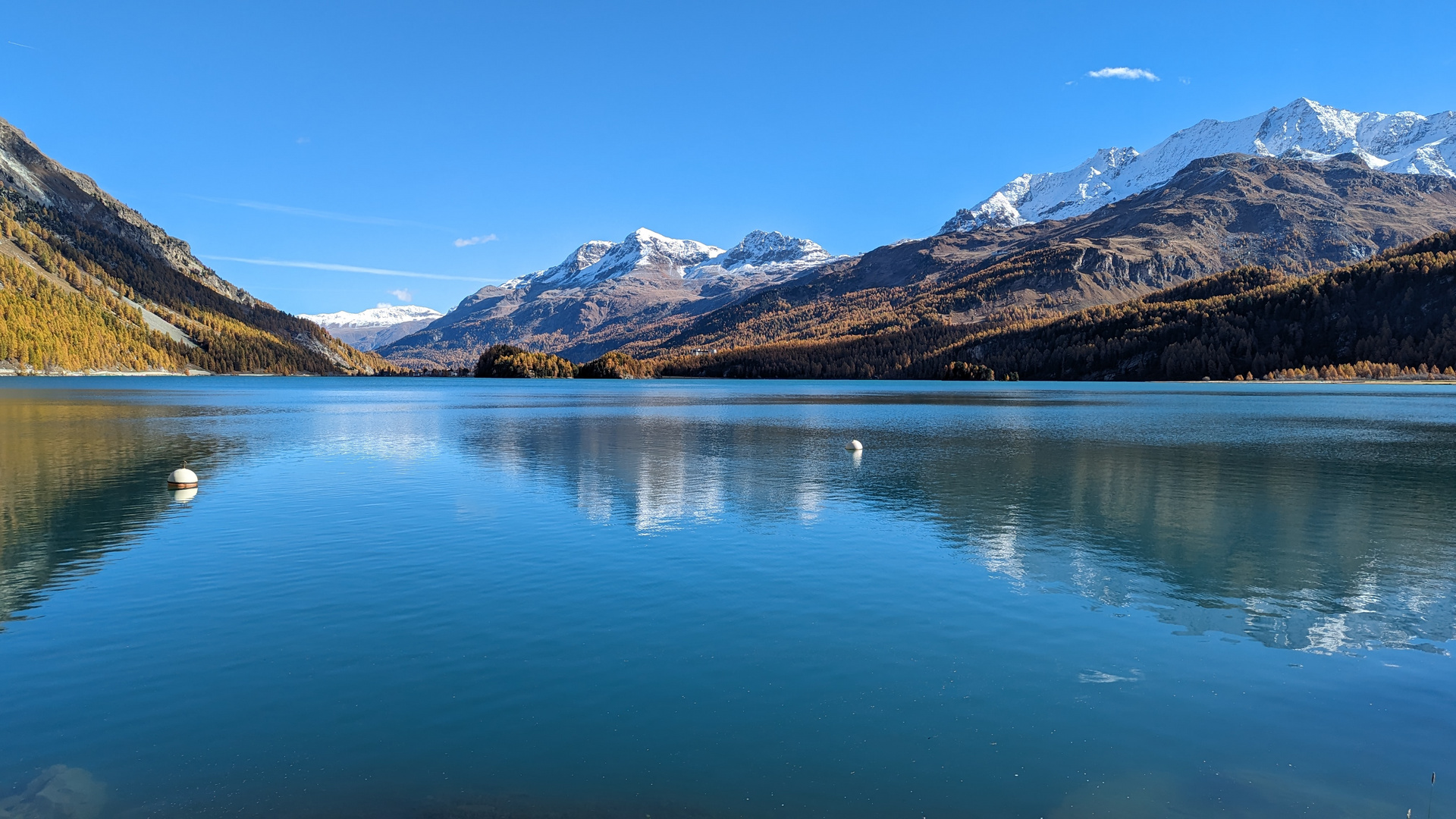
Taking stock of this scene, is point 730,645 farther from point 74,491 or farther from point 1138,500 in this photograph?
point 74,491

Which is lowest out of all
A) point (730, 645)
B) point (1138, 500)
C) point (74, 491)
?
point (730, 645)

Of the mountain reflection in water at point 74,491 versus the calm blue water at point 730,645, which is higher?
the mountain reflection in water at point 74,491

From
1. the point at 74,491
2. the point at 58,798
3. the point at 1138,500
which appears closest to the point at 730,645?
the point at 58,798

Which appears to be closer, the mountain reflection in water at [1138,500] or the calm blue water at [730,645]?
the calm blue water at [730,645]

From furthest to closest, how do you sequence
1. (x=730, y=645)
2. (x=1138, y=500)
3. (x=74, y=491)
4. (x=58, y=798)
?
(x=1138, y=500) < (x=74, y=491) < (x=730, y=645) < (x=58, y=798)

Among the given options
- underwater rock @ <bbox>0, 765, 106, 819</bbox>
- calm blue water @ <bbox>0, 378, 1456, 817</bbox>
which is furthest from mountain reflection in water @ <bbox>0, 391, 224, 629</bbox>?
underwater rock @ <bbox>0, 765, 106, 819</bbox>

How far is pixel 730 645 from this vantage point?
68.2 feet

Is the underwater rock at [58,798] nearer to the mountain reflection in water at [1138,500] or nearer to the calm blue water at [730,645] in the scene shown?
the calm blue water at [730,645]

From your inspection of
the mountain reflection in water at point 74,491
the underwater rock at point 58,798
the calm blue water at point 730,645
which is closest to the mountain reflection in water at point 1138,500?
the calm blue water at point 730,645

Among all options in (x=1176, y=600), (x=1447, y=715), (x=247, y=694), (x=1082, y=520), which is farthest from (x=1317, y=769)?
(x=1082, y=520)

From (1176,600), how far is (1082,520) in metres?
13.7

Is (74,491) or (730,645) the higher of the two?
(74,491)

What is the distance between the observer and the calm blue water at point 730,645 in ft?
45.0

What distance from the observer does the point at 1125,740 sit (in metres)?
15.3
